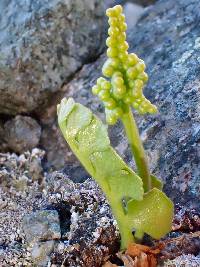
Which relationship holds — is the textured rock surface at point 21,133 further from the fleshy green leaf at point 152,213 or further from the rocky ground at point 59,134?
the fleshy green leaf at point 152,213

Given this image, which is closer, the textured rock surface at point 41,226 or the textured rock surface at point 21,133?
the textured rock surface at point 41,226

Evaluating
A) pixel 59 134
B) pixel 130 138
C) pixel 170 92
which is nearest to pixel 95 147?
pixel 130 138

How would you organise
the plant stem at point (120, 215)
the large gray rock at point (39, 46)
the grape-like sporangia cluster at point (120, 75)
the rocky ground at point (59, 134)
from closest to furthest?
the grape-like sporangia cluster at point (120, 75)
the plant stem at point (120, 215)
the rocky ground at point (59, 134)
the large gray rock at point (39, 46)

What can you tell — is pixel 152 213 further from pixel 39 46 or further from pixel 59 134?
pixel 39 46

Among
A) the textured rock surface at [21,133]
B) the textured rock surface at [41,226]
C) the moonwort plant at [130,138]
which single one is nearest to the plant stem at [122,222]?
the moonwort plant at [130,138]

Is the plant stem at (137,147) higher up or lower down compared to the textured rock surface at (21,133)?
lower down

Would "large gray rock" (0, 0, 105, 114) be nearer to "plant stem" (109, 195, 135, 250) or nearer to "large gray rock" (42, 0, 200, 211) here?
"large gray rock" (42, 0, 200, 211)

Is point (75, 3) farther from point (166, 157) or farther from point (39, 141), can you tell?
point (166, 157)
